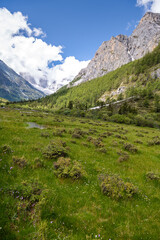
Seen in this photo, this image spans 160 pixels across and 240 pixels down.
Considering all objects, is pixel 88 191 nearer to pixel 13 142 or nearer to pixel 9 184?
pixel 9 184

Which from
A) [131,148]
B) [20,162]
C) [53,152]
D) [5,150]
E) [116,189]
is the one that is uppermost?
[5,150]

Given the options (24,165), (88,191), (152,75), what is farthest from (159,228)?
(152,75)

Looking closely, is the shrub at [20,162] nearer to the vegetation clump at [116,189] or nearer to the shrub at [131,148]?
the vegetation clump at [116,189]

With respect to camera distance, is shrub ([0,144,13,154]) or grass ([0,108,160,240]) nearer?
grass ([0,108,160,240])

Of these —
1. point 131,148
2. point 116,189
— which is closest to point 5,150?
point 116,189

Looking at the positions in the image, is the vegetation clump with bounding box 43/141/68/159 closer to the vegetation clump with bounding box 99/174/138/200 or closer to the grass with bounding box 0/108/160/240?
the grass with bounding box 0/108/160/240

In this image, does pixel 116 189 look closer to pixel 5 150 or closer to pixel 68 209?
pixel 68 209

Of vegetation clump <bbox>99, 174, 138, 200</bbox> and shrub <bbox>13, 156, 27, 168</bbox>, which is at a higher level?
shrub <bbox>13, 156, 27, 168</bbox>

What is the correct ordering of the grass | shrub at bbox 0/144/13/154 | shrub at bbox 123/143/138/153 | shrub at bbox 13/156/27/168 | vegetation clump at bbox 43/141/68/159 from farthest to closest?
1. shrub at bbox 123/143/138/153
2. vegetation clump at bbox 43/141/68/159
3. shrub at bbox 0/144/13/154
4. shrub at bbox 13/156/27/168
5. the grass

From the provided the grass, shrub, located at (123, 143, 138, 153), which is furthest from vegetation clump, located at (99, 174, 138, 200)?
shrub, located at (123, 143, 138, 153)

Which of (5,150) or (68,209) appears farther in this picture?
(5,150)

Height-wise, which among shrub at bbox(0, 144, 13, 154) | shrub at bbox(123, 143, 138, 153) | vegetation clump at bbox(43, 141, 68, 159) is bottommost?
shrub at bbox(123, 143, 138, 153)

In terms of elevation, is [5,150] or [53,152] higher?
[5,150]

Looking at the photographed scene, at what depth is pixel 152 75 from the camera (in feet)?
559
